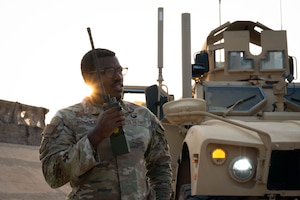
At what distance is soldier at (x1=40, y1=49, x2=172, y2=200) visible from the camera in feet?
8.40

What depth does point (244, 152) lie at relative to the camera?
13.8 ft

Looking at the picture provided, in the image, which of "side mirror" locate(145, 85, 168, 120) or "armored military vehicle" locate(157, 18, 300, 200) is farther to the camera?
"side mirror" locate(145, 85, 168, 120)

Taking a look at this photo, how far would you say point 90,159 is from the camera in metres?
2.54

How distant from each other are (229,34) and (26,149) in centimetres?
1140

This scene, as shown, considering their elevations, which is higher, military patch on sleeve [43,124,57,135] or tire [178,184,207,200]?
military patch on sleeve [43,124,57,135]

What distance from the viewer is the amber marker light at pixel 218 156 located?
4.18 meters

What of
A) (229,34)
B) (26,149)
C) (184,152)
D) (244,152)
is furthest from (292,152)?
(26,149)

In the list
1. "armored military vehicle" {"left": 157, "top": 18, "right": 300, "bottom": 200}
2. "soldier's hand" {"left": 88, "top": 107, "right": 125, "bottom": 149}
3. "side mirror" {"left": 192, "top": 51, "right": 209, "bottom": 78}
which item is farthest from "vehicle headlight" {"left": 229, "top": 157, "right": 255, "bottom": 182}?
"side mirror" {"left": 192, "top": 51, "right": 209, "bottom": 78}

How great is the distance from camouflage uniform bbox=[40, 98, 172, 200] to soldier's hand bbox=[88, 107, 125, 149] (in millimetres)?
32

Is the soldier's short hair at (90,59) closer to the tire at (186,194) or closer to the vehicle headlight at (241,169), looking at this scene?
the vehicle headlight at (241,169)

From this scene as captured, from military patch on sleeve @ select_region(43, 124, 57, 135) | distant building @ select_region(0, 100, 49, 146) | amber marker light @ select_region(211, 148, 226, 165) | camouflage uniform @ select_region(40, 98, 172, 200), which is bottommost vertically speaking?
distant building @ select_region(0, 100, 49, 146)

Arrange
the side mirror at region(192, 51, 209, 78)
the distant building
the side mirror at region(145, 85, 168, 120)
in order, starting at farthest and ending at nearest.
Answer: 1. the distant building
2. the side mirror at region(192, 51, 209, 78)
3. the side mirror at region(145, 85, 168, 120)

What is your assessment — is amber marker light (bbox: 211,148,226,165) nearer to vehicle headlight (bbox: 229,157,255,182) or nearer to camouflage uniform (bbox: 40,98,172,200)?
vehicle headlight (bbox: 229,157,255,182)

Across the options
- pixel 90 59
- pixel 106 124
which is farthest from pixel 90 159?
pixel 90 59
